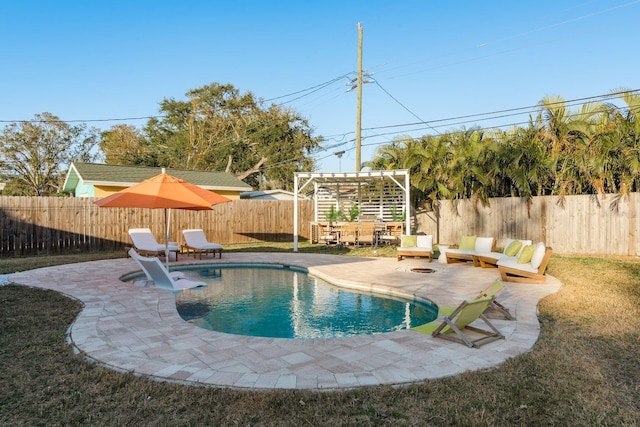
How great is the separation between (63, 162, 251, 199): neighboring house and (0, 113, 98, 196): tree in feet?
38.9

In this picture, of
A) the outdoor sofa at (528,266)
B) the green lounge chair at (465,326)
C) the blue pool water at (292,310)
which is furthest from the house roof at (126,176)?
the green lounge chair at (465,326)

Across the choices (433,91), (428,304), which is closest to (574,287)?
(428,304)

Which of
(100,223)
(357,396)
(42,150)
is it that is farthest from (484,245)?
(42,150)

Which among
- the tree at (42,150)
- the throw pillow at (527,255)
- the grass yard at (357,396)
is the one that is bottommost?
the grass yard at (357,396)

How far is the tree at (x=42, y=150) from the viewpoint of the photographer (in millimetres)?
29828

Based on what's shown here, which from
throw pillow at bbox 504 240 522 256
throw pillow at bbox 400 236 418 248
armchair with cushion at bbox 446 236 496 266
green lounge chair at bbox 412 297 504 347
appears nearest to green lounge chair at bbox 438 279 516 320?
green lounge chair at bbox 412 297 504 347

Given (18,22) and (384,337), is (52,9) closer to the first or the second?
(18,22)

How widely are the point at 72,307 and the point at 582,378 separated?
256 inches

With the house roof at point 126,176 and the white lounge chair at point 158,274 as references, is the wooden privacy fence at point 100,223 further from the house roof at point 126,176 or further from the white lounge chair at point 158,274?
the white lounge chair at point 158,274

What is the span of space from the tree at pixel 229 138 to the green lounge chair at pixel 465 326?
2902cm

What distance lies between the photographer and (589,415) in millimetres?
2914

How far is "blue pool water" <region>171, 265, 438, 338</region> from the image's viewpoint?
18.4ft

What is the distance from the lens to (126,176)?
60.7ft

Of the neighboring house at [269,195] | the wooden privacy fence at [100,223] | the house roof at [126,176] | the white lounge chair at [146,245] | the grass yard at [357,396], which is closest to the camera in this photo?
the grass yard at [357,396]
